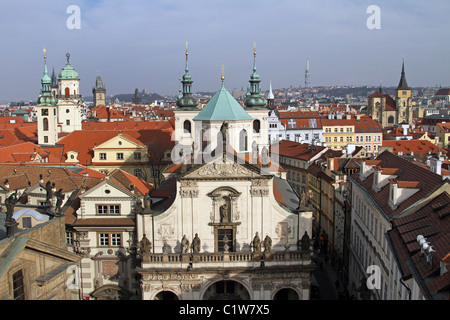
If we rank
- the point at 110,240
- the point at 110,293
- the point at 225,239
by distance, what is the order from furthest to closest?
the point at 110,293 → the point at 110,240 → the point at 225,239

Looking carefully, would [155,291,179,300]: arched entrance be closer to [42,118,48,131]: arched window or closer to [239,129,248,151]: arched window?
[239,129,248,151]: arched window

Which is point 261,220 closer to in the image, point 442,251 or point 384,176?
point 384,176

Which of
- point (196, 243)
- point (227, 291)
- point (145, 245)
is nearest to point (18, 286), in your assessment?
point (145, 245)

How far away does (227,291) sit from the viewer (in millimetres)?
34812

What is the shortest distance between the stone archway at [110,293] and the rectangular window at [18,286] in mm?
14531

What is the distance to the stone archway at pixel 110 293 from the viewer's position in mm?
35844

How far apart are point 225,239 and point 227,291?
11.5ft

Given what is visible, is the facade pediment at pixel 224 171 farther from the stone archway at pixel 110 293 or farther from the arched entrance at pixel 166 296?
the stone archway at pixel 110 293

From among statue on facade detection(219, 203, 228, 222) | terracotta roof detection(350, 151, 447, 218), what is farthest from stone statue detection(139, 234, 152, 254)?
terracotta roof detection(350, 151, 447, 218)

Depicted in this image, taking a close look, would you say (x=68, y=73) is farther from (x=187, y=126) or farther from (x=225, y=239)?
(x=225, y=239)

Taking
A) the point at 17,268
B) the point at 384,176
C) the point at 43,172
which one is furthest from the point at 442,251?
the point at 43,172

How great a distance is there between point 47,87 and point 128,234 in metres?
54.9

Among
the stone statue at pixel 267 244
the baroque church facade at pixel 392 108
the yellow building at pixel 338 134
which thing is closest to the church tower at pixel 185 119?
the stone statue at pixel 267 244

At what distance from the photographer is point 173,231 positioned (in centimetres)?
3491
